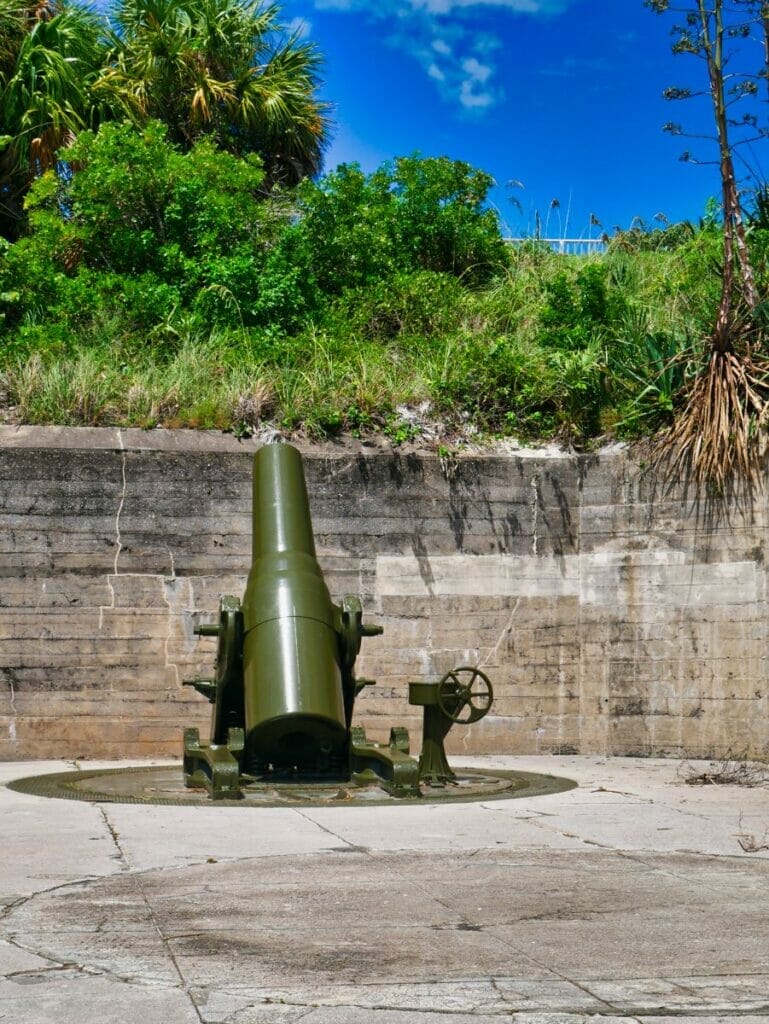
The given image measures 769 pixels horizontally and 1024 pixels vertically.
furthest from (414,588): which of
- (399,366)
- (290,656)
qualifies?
(290,656)

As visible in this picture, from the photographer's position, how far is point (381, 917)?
4.66m

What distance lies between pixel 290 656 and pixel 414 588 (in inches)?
168

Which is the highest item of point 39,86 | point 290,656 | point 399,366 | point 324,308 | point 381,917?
point 39,86

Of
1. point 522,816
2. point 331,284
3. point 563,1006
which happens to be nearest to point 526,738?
point 522,816

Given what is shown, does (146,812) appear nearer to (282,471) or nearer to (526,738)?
(282,471)

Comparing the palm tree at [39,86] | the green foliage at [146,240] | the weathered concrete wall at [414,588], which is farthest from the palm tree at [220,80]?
the weathered concrete wall at [414,588]

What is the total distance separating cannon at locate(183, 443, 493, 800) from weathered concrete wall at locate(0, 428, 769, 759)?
2773mm

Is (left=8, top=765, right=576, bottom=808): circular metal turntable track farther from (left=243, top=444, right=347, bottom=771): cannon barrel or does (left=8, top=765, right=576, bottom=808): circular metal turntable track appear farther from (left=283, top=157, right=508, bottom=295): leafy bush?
(left=283, top=157, right=508, bottom=295): leafy bush

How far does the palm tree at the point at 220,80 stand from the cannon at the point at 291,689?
41.7 ft

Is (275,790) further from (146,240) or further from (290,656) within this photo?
(146,240)

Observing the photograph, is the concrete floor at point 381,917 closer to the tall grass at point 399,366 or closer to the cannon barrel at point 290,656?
the cannon barrel at point 290,656

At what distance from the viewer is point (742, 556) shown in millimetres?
11914

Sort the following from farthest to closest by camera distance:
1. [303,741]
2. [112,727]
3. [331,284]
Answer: [331,284] → [112,727] → [303,741]

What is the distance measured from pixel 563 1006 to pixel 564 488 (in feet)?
31.2
